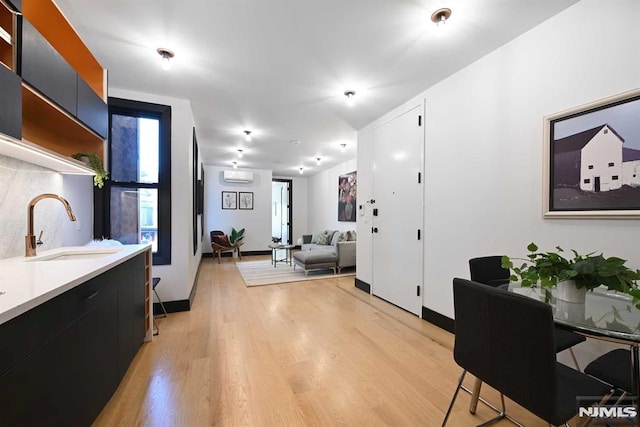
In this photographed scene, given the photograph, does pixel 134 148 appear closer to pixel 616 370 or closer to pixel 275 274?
pixel 275 274

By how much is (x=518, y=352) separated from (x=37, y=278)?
2062 millimetres

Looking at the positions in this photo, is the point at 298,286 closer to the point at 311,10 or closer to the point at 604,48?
the point at 311,10

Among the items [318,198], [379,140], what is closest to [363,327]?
[379,140]

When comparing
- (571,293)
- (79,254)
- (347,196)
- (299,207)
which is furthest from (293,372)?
(299,207)

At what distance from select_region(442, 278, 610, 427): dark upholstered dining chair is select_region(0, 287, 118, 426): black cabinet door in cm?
167

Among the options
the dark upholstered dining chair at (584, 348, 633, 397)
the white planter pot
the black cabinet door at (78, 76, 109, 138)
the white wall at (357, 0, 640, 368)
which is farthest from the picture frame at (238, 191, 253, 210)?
the dark upholstered dining chair at (584, 348, 633, 397)

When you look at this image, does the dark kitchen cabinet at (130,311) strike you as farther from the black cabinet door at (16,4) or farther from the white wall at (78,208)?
the black cabinet door at (16,4)

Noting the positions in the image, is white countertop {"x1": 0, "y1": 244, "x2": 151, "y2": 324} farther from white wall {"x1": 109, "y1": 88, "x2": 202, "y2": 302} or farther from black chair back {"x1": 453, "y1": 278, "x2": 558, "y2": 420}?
black chair back {"x1": 453, "y1": 278, "x2": 558, "y2": 420}

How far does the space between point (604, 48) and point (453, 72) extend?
112 centimetres

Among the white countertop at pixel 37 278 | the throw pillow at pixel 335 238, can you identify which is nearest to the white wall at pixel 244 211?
the throw pillow at pixel 335 238

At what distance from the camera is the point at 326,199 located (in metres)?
7.94

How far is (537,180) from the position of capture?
6.45 ft

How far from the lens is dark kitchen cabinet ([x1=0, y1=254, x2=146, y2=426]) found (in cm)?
83

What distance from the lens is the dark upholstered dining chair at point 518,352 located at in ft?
3.11
